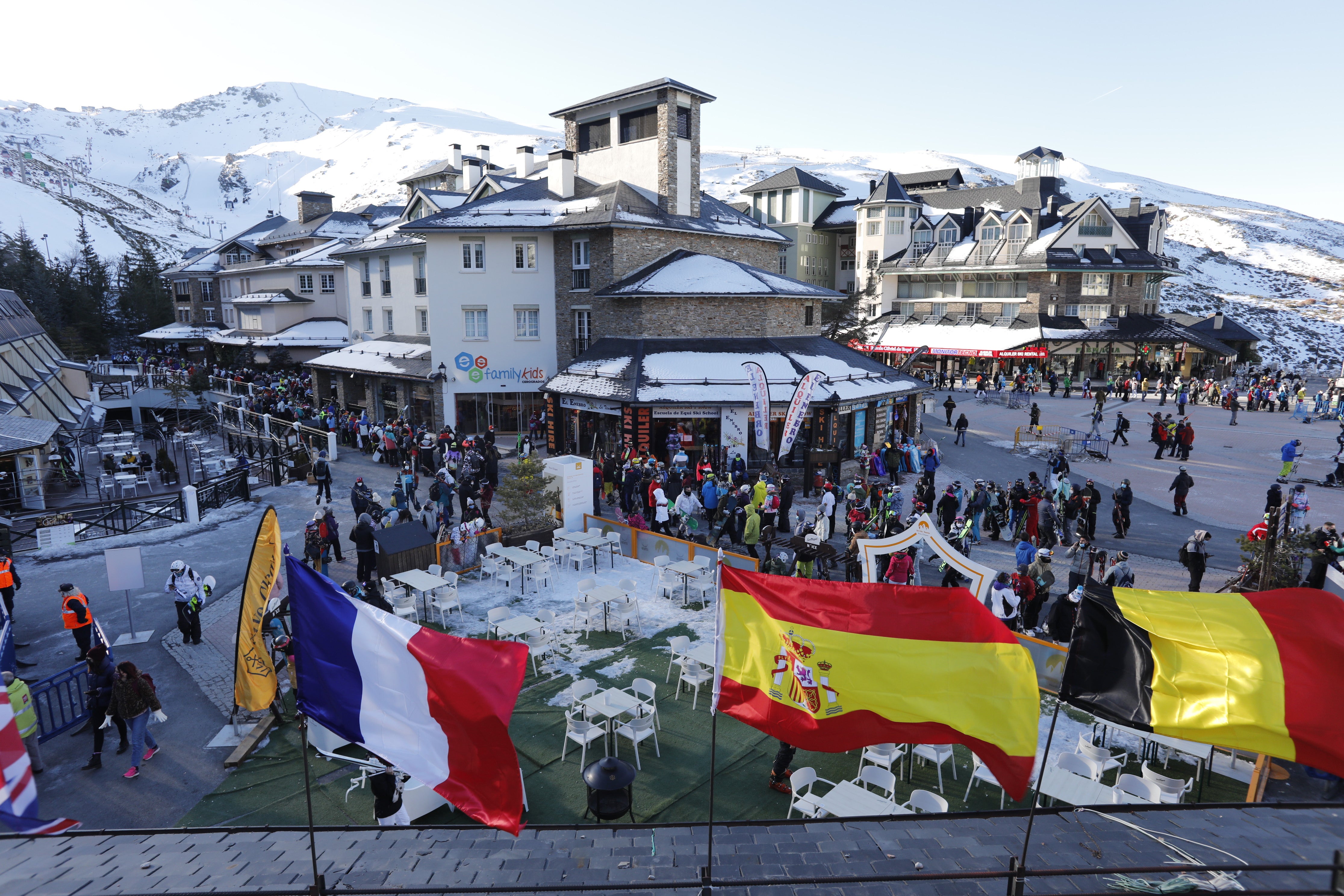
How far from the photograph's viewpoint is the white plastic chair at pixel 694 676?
432 inches

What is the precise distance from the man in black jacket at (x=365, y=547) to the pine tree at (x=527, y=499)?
3652mm

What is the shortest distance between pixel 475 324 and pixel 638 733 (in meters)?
25.9

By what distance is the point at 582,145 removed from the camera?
113ft

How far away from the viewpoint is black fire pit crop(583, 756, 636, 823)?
7.52m

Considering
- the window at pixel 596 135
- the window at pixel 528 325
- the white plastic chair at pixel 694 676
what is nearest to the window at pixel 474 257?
the window at pixel 528 325

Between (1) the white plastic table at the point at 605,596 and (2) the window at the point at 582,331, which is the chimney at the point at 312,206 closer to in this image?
(2) the window at the point at 582,331

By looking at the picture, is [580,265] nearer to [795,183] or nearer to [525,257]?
[525,257]

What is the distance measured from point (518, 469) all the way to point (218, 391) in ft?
120

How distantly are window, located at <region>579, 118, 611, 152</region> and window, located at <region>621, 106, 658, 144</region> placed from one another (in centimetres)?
77

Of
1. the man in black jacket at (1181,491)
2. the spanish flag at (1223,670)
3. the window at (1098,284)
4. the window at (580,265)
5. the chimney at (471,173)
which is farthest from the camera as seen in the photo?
the window at (1098,284)

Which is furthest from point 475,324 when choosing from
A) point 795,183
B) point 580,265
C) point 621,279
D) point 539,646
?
point 795,183

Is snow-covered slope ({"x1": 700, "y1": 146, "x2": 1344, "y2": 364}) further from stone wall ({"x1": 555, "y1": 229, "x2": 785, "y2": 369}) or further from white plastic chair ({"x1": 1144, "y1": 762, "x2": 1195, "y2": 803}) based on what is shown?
white plastic chair ({"x1": 1144, "y1": 762, "x2": 1195, "y2": 803})

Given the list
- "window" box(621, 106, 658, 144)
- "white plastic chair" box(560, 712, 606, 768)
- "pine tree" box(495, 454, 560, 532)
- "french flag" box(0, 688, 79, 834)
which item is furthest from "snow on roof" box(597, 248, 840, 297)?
"french flag" box(0, 688, 79, 834)

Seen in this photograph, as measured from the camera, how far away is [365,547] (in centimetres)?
1527
